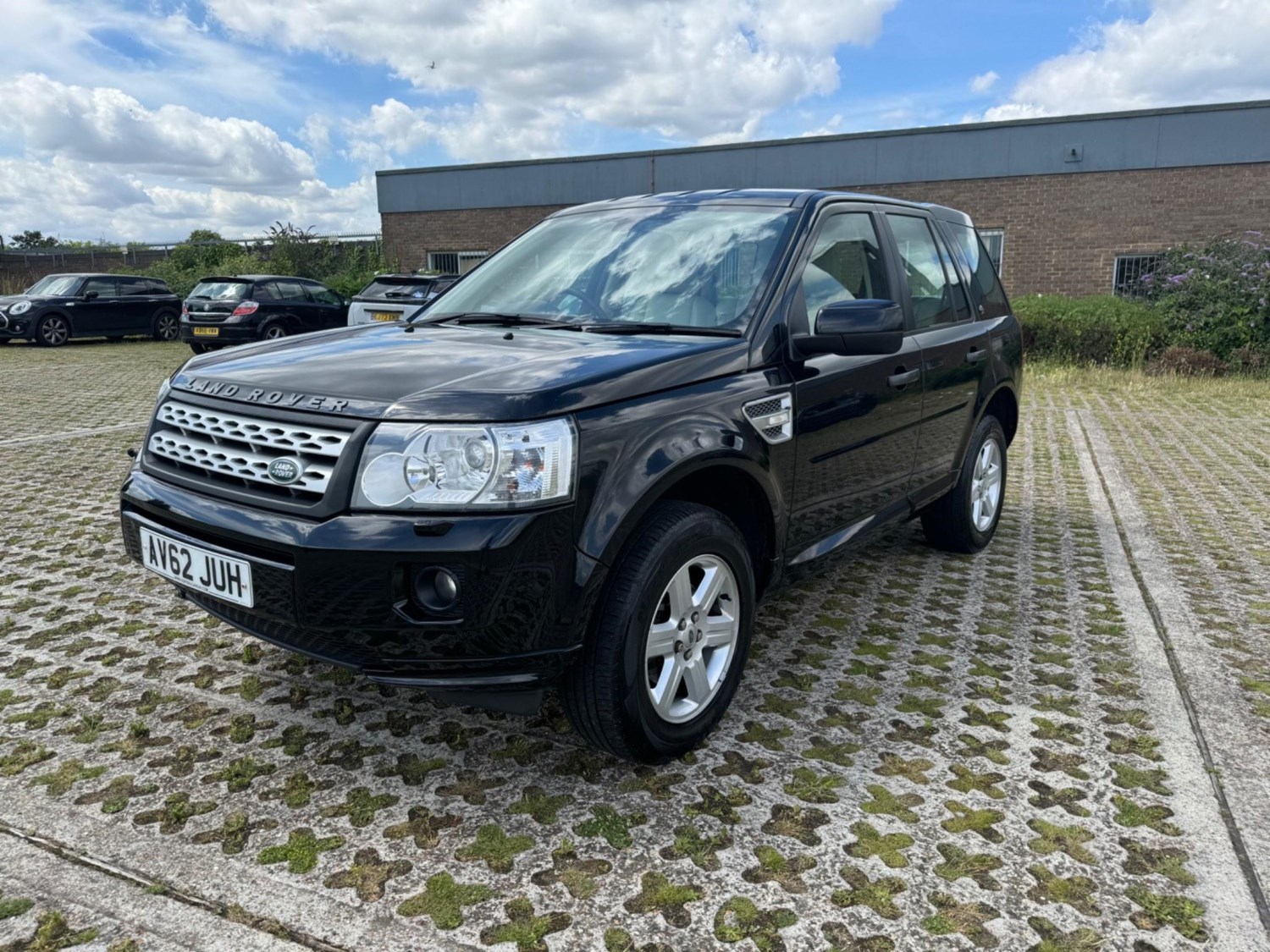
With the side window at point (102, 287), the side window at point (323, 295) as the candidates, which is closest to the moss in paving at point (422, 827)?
the side window at point (323, 295)

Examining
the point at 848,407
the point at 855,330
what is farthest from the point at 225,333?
the point at 855,330

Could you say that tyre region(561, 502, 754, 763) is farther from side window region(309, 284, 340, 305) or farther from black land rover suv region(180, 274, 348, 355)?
side window region(309, 284, 340, 305)

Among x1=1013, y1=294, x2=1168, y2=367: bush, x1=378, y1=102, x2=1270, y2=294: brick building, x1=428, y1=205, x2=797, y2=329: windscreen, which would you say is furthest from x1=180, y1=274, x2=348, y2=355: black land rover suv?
x1=428, y1=205, x2=797, y2=329: windscreen

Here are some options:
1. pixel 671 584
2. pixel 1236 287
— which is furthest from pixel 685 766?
pixel 1236 287

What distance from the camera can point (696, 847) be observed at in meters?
2.51

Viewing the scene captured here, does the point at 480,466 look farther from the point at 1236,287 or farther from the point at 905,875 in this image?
the point at 1236,287

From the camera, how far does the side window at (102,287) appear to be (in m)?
20.3

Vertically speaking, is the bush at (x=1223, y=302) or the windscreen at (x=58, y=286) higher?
the windscreen at (x=58, y=286)

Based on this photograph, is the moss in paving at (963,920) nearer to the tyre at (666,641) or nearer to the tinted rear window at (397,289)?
the tyre at (666,641)

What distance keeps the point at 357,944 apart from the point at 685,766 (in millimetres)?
1137

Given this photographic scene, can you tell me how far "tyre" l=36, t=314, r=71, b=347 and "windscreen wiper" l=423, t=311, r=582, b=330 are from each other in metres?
19.7

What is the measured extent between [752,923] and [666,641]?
83 cm

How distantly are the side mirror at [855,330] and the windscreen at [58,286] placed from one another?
2117 cm

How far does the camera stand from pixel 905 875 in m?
2.41
